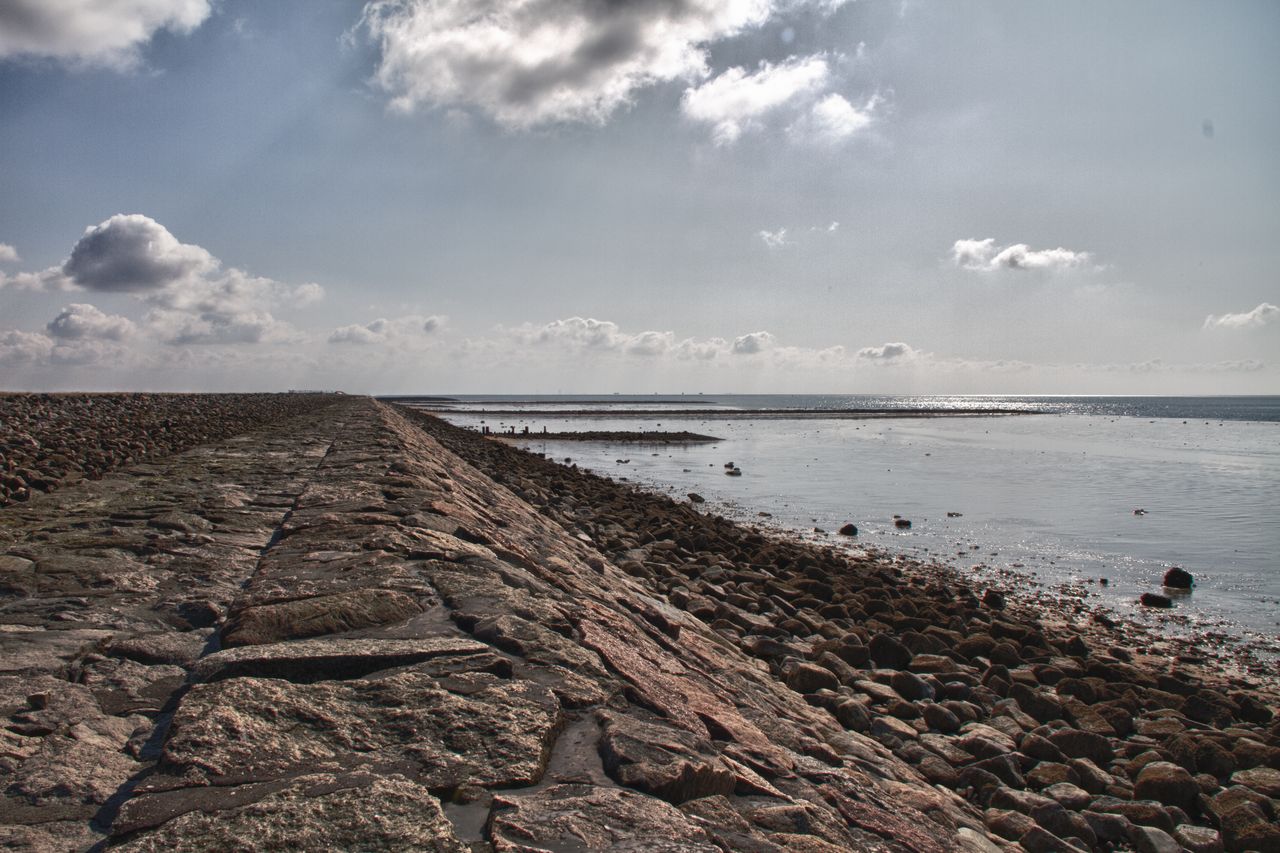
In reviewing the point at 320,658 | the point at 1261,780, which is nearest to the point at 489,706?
the point at 320,658

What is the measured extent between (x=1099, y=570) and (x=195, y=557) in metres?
11.6

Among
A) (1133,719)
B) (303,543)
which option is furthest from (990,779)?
(303,543)

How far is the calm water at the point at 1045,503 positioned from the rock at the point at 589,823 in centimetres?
897

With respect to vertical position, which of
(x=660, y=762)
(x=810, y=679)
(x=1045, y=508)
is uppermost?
(x=660, y=762)

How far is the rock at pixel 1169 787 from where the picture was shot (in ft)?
13.6

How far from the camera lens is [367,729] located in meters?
2.10

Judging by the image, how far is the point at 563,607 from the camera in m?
3.60

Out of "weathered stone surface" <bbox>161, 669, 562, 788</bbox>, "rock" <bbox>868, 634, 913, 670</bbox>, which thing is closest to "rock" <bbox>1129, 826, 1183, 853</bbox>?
"rock" <bbox>868, 634, 913, 670</bbox>

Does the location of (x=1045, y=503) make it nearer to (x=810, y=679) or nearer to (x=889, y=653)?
(x=889, y=653)

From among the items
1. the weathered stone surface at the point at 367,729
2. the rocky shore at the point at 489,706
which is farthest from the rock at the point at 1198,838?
the weathered stone surface at the point at 367,729

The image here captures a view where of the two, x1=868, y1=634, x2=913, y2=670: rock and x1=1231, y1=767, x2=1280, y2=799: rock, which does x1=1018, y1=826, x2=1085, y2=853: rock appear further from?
x1=868, y1=634, x2=913, y2=670: rock

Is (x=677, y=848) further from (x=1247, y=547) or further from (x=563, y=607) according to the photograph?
(x=1247, y=547)

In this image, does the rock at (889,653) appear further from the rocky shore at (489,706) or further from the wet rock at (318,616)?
the wet rock at (318,616)

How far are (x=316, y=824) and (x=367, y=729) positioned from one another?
48 centimetres
